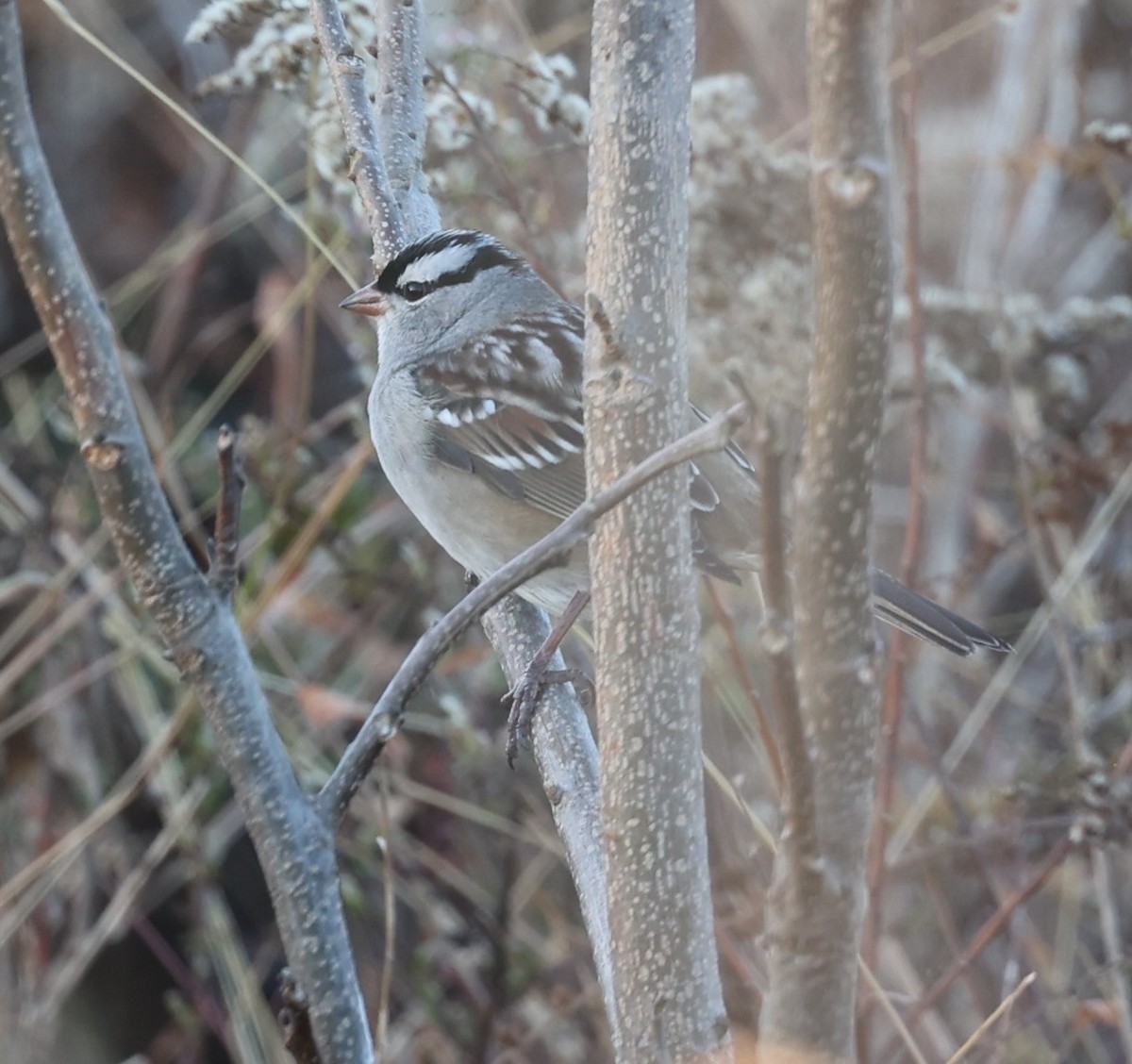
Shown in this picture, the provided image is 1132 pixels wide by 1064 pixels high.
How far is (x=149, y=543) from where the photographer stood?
1.38 meters

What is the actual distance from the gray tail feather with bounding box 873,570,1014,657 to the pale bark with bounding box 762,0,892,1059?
123 centimetres

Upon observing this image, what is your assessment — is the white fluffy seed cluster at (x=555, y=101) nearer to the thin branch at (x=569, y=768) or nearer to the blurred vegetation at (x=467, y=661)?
the blurred vegetation at (x=467, y=661)

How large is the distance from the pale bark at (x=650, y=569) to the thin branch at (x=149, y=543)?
263mm

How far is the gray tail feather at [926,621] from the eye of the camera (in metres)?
2.23

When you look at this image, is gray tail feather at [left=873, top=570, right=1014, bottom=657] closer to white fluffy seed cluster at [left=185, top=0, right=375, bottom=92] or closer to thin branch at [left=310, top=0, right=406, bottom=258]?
thin branch at [left=310, top=0, right=406, bottom=258]

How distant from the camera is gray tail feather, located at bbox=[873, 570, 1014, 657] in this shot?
2232 mm

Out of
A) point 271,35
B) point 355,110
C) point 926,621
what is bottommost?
point 926,621

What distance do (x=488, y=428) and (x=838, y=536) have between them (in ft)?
5.98

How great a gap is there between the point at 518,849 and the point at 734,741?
23.6 inches

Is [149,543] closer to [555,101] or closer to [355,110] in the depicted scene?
[355,110]

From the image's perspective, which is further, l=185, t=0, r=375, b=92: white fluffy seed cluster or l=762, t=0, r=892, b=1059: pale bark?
l=185, t=0, r=375, b=92: white fluffy seed cluster

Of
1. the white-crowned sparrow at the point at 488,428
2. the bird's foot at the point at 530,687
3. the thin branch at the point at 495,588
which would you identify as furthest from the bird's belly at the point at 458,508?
the thin branch at the point at 495,588

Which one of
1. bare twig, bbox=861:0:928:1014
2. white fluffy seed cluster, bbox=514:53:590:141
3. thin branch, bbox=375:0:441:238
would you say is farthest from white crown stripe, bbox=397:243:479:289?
bare twig, bbox=861:0:928:1014

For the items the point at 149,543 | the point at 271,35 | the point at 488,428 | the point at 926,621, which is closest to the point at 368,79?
the point at 271,35
